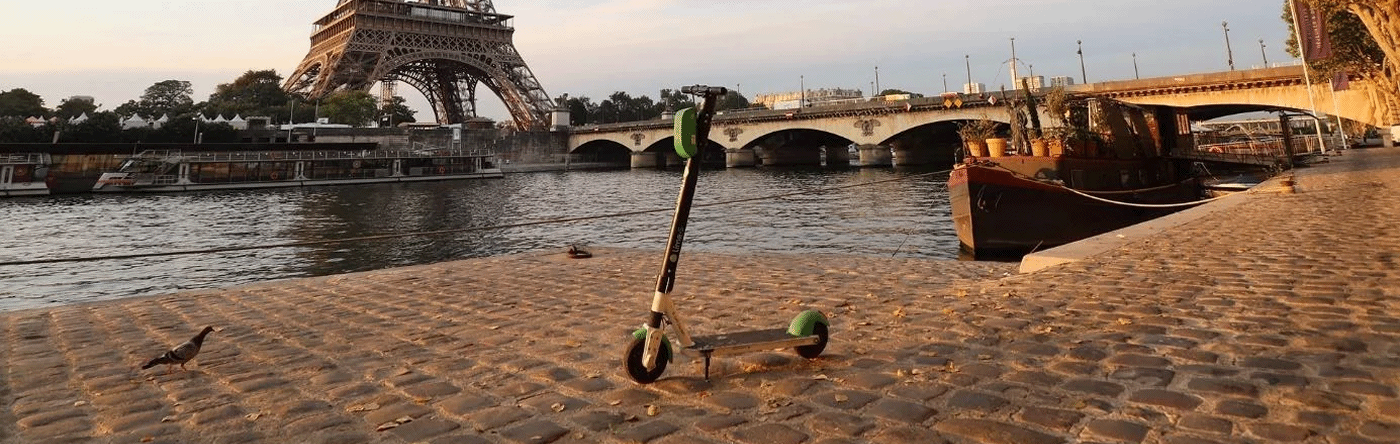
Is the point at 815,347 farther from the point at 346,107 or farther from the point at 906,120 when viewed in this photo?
the point at 346,107

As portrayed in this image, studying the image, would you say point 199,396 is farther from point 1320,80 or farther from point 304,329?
point 1320,80

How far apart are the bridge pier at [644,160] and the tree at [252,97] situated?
42366 mm

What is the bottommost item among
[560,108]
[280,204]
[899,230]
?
[899,230]

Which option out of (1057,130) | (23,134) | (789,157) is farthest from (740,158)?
(23,134)

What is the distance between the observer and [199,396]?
3.84 metres

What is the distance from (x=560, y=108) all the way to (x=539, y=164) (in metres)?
8.96

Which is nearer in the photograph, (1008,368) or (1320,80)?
(1008,368)

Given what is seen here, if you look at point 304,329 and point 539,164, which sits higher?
point 539,164

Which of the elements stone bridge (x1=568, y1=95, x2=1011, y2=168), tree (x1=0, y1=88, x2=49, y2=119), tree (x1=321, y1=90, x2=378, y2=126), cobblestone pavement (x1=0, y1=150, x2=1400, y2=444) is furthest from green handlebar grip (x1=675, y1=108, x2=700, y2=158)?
tree (x1=0, y1=88, x2=49, y2=119)

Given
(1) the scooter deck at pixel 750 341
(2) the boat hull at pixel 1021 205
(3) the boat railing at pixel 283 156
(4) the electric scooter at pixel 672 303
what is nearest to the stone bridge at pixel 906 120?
(2) the boat hull at pixel 1021 205

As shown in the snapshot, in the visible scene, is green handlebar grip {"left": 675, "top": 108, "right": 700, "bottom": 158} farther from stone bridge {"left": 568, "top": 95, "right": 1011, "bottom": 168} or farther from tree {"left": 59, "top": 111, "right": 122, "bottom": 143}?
tree {"left": 59, "top": 111, "right": 122, "bottom": 143}

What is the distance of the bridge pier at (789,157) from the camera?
279ft

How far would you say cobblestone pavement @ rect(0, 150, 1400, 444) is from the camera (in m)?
2.93

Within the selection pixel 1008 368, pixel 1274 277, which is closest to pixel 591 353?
pixel 1008 368
